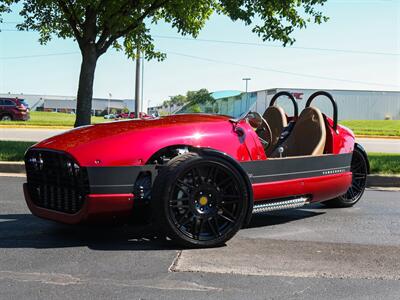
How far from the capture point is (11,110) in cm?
3419

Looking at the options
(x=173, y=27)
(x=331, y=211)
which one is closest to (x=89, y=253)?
(x=331, y=211)

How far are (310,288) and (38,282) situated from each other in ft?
6.19

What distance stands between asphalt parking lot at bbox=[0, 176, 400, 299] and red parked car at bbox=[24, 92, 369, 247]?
277mm

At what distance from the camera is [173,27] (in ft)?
43.6

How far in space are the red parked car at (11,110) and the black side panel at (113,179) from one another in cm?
3230

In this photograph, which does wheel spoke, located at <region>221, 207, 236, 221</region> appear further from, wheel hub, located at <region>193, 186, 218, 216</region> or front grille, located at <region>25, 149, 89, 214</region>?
front grille, located at <region>25, 149, 89, 214</region>

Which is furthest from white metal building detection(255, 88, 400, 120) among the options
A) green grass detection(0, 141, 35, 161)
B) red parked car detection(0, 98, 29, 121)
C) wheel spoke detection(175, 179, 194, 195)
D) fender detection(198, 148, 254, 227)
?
wheel spoke detection(175, 179, 194, 195)

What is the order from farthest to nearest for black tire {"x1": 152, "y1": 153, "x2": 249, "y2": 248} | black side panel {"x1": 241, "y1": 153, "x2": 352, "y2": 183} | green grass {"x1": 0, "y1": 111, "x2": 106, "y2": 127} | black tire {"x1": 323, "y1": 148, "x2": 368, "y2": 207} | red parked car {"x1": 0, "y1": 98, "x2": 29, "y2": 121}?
1. red parked car {"x1": 0, "y1": 98, "x2": 29, "y2": 121}
2. green grass {"x1": 0, "y1": 111, "x2": 106, "y2": 127}
3. black tire {"x1": 323, "y1": 148, "x2": 368, "y2": 207}
4. black side panel {"x1": 241, "y1": 153, "x2": 352, "y2": 183}
5. black tire {"x1": 152, "y1": 153, "x2": 249, "y2": 248}

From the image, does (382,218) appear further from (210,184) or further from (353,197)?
(210,184)

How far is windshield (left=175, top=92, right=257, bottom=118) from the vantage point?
5.26m

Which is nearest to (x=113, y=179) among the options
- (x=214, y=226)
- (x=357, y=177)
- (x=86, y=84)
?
(x=214, y=226)

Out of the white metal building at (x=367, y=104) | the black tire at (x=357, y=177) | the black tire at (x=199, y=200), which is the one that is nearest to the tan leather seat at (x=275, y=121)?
the black tire at (x=357, y=177)

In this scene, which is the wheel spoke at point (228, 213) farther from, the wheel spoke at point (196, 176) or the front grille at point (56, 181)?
the front grille at point (56, 181)

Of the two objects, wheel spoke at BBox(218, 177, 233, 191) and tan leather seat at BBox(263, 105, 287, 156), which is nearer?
wheel spoke at BBox(218, 177, 233, 191)
